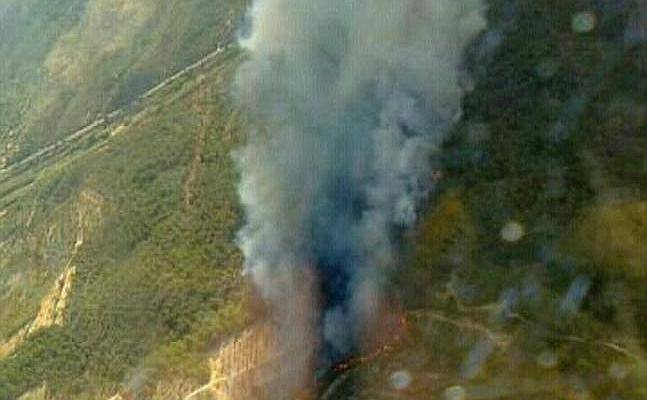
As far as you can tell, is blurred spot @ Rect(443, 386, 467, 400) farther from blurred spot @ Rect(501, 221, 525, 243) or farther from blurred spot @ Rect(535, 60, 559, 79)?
blurred spot @ Rect(535, 60, 559, 79)

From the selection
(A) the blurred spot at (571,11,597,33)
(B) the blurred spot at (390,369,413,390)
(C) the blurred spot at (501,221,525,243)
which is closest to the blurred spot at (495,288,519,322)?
(C) the blurred spot at (501,221,525,243)

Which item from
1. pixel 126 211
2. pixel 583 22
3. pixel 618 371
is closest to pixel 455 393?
pixel 618 371

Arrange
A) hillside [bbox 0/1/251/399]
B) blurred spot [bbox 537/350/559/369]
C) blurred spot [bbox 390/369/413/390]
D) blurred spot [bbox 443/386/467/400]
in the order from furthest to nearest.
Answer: hillside [bbox 0/1/251/399]
blurred spot [bbox 390/369/413/390]
blurred spot [bbox 443/386/467/400]
blurred spot [bbox 537/350/559/369]

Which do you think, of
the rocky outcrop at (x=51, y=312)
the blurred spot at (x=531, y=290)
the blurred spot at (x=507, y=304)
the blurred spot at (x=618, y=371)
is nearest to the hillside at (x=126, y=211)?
the rocky outcrop at (x=51, y=312)

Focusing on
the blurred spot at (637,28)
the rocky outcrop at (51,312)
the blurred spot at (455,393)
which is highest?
the rocky outcrop at (51,312)

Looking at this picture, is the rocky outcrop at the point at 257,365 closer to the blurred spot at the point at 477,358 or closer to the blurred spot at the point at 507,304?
the blurred spot at the point at 477,358

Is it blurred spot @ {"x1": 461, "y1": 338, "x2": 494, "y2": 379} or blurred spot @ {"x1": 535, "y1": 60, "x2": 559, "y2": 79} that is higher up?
blurred spot @ {"x1": 535, "y1": 60, "x2": 559, "y2": 79}

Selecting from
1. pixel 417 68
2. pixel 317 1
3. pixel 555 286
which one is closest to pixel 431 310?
pixel 555 286
